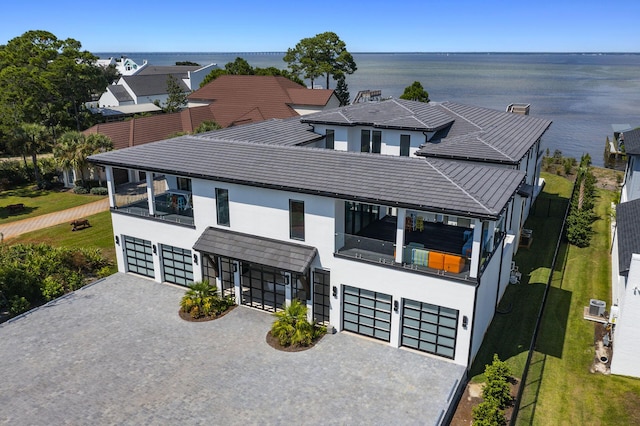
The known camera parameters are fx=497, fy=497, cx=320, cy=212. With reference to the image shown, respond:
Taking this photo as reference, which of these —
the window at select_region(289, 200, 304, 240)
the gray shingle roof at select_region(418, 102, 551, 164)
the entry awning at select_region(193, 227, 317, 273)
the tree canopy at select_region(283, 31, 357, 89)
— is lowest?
the entry awning at select_region(193, 227, 317, 273)

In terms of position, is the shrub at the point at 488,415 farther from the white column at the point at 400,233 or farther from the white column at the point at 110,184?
the white column at the point at 110,184

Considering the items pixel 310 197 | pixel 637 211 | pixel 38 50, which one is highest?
pixel 38 50

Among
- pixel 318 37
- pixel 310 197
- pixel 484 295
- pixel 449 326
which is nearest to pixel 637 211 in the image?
pixel 484 295

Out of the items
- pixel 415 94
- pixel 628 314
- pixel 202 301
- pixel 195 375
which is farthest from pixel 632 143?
pixel 415 94

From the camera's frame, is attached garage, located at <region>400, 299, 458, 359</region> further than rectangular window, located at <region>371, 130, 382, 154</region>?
No

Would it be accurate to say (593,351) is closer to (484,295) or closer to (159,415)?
(484,295)

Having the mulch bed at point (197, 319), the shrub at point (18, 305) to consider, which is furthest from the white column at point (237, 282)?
the shrub at point (18, 305)

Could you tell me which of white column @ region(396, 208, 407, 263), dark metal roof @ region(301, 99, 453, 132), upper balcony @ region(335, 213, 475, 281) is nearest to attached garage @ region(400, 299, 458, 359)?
upper balcony @ region(335, 213, 475, 281)

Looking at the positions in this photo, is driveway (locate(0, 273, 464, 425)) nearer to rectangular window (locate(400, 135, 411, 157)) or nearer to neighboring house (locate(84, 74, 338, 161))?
rectangular window (locate(400, 135, 411, 157))
